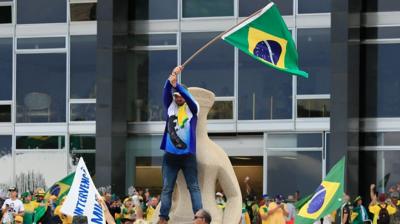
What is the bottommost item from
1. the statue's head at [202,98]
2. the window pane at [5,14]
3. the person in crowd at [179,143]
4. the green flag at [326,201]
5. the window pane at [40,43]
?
the green flag at [326,201]

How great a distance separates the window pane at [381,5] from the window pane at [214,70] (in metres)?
3.96

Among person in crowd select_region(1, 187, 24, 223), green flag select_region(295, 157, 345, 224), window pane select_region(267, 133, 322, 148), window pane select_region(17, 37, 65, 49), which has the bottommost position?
person in crowd select_region(1, 187, 24, 223)

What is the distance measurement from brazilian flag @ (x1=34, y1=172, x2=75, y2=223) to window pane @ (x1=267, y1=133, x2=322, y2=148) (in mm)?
8400

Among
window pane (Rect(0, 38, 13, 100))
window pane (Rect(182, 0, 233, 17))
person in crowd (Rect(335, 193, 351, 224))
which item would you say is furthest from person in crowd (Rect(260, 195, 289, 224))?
window pane (Rect(0, 38, 13, 100))

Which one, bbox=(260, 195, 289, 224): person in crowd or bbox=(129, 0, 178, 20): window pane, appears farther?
bbox=(129, 0, 178, 20): window pane

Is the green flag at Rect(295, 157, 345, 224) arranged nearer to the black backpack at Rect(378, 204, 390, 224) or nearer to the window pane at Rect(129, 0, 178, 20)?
the black backpack at Rect(378, 204, 390, 224)

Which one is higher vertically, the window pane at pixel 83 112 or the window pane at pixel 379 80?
the window pane at pixel 379 80

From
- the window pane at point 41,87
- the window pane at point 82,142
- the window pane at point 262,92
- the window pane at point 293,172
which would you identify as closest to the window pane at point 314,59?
the window pane at point 262,92

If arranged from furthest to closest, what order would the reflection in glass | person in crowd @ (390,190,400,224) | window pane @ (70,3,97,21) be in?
window pane @ (70,3,97,21) < the reflection in glass < person in crowd @ (390,190,400,224)

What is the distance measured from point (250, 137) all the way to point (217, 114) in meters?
1.14

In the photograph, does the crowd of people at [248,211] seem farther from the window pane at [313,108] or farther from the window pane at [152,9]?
the window pane at [152,9]

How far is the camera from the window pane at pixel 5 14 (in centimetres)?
3059

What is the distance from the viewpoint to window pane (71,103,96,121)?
97.3 ft

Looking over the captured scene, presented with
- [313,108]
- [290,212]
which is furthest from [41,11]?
[290,212]
